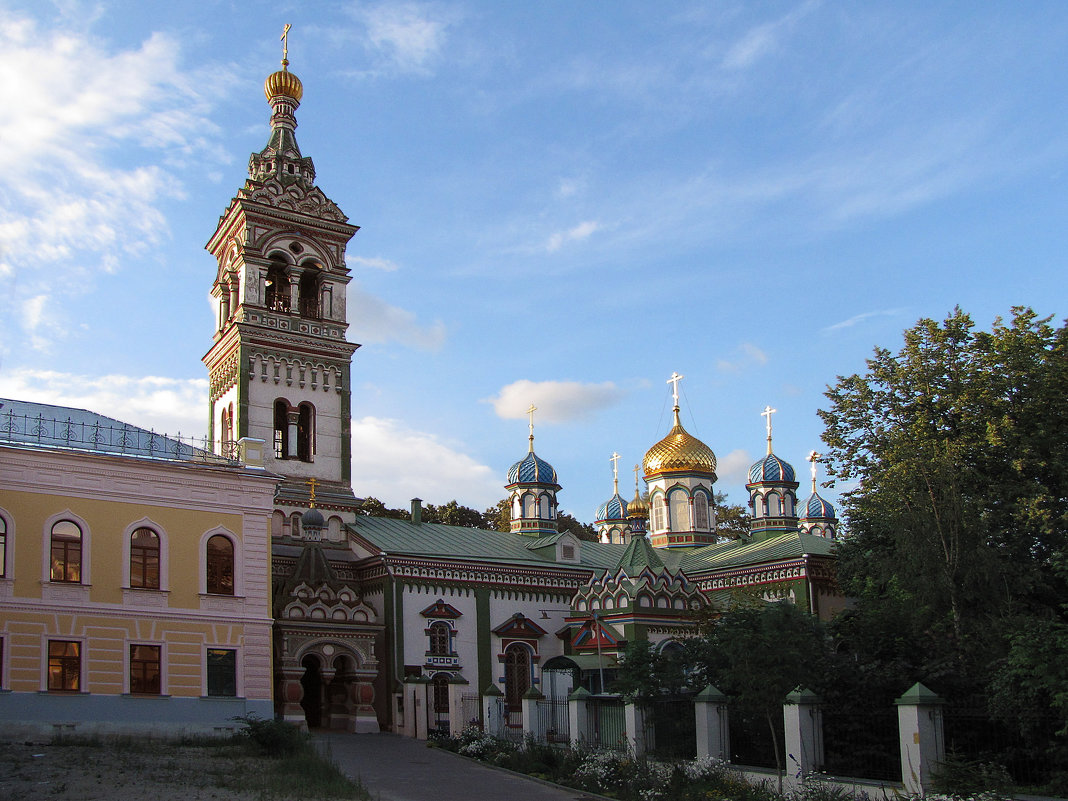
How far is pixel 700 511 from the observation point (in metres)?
44.3

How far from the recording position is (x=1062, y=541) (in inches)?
894

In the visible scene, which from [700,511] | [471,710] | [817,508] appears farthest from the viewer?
[817,508]

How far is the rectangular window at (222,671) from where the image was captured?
24.2m

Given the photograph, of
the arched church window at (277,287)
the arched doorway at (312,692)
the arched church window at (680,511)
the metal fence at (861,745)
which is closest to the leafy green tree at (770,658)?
the metal fence at (861,745)

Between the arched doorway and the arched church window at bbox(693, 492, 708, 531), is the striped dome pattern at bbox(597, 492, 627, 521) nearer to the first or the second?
the arched church window at bbox(693, 492, 708, 531)

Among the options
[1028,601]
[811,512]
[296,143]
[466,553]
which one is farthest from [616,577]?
[811,512]

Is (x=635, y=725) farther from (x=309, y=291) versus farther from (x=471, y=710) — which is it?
(x=309, y=291)

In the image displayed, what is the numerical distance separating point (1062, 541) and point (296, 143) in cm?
2700

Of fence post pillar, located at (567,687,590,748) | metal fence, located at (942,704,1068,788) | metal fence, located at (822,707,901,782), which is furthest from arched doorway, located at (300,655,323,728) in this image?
metal fence, located at (942,704,1068,788)

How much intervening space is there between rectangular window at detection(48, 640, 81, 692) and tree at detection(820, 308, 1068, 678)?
16.4 m

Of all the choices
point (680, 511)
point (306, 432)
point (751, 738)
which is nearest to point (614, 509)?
point (680, 511)

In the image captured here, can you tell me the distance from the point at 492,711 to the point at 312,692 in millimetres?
7758

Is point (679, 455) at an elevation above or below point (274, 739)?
above

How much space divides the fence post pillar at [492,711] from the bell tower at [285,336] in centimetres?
970
